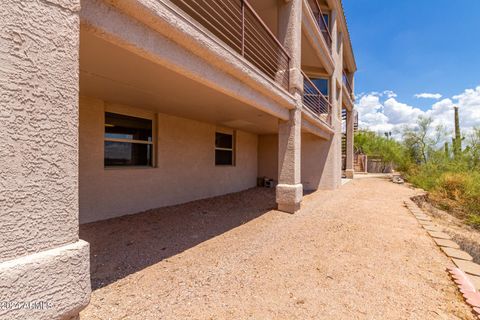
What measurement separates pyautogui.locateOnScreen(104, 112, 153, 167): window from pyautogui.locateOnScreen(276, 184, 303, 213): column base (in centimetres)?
366

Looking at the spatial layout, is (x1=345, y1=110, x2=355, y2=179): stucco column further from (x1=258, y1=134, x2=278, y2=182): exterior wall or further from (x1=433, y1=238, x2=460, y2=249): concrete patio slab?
(x1=433, y1=238, x2=460, y2=249): concrete patio slab

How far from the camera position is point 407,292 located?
264 centimetres

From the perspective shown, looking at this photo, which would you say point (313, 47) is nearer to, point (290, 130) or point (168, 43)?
point (290, 130)

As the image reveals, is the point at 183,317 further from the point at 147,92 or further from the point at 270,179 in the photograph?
the point at 270,179

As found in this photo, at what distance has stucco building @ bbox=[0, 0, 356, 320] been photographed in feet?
4.65

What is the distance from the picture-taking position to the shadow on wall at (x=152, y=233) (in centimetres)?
321

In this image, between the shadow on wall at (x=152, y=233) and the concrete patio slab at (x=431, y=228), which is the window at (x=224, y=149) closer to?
the shadow on wall at (x=152, y=233)

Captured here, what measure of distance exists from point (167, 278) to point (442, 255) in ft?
13.8

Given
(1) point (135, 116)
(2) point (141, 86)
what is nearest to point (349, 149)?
(1) point (135, 116)

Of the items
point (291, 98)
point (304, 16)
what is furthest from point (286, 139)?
point (304, 16)

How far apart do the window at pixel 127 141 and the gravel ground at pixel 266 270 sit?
A: 4.85 ft

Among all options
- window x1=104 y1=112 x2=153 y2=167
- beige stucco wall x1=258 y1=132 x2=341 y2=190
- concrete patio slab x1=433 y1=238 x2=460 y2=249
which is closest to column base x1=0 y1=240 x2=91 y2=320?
window x1=104 y1=112 x2=153 y2=167

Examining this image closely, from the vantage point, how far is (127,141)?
584 centimetres

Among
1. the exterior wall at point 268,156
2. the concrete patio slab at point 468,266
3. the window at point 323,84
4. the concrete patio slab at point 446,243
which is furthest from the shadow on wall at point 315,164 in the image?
the concrete patio slab at point 468,266
